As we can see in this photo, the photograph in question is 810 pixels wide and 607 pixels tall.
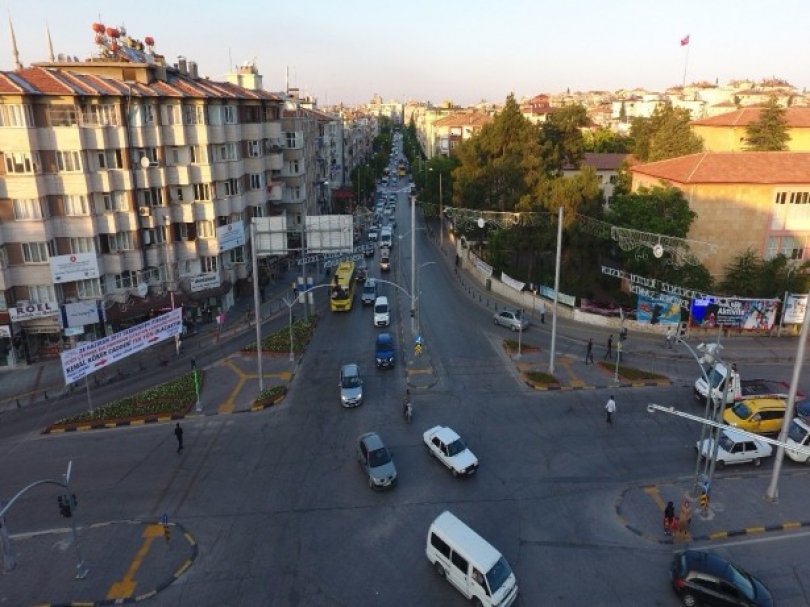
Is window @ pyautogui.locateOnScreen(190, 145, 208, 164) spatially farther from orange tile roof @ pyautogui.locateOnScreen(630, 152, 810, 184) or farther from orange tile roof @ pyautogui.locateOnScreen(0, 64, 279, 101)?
orange tile roof @ pyautogui.locateOnScreen(630, 152, 810, 184)

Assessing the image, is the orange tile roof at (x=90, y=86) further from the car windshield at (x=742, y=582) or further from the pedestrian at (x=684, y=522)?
the car windshield at (x=742, y=582)

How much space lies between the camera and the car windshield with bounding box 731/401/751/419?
29.0 meters

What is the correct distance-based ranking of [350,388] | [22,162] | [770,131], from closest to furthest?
[350,388]
[22,162]
[770,131]

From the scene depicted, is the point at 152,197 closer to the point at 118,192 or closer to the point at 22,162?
the point at 118,192

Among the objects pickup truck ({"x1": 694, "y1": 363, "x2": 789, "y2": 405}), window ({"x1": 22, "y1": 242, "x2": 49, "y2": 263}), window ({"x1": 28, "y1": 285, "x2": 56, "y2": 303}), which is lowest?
pickup truck ({"x1": 694, "y1": 363, "x2": 789, "y2": 405})

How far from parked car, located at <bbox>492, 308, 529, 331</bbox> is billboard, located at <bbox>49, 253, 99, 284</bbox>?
Result: 29641mm

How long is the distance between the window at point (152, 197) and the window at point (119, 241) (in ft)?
9.36

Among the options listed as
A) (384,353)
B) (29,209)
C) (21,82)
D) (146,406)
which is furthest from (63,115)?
(384,353)

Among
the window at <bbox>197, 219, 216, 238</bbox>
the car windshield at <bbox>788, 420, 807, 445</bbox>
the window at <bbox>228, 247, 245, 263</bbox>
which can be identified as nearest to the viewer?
the car windshield at <bbox>788, 420, 807, 445</bbox>

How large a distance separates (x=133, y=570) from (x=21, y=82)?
105 feet

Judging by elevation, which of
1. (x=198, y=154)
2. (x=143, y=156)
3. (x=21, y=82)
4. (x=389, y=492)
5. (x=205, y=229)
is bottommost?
(x=389, y=492)

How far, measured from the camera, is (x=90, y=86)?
3869 centimetres

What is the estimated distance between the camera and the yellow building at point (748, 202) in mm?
44125

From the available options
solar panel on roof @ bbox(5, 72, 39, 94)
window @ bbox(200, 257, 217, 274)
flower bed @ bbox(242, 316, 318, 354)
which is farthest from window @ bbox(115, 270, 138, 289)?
solar panel on roof @ bbox(5, 72, 39, 94)
